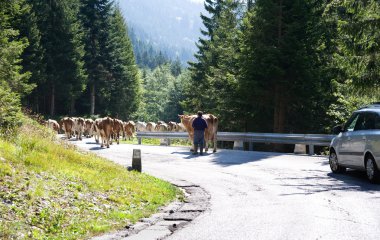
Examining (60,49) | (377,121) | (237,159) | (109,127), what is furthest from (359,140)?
(60,49)

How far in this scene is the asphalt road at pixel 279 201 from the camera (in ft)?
26.2

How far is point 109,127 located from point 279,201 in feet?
68.7

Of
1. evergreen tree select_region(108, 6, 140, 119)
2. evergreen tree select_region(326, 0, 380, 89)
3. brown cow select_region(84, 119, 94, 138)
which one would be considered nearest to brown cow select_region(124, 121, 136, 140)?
brown cow select_region(84, 119, 94, 138)

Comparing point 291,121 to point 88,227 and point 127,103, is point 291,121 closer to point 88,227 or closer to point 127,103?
point 88,227

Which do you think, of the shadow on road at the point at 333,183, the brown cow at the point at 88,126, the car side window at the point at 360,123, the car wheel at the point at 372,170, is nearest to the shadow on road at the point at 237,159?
the shadow on road at the point at 333,183

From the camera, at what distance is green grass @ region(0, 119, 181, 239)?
25.5ft

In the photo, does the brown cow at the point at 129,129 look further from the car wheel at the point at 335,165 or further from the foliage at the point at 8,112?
the car wheel at the point at 335,165

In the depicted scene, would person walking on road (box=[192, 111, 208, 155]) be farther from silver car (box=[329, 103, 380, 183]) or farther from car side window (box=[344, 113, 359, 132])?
car side window (box=[344, 113, 359, 132])

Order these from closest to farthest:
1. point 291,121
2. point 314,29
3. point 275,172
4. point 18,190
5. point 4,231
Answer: point 4,231, point 18,190, point 275,172, point 314,29, point 291,121

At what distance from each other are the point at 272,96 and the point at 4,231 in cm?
2619

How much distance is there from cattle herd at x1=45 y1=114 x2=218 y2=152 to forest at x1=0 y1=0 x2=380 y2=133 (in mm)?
3959

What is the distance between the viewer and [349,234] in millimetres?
7664

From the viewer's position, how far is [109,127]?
101 ft

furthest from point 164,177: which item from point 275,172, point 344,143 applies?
point 344,143
